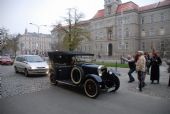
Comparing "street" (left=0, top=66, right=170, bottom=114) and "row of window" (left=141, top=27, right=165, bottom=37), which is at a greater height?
"row of window" (left=141, top=27, right=165, bottom=37)

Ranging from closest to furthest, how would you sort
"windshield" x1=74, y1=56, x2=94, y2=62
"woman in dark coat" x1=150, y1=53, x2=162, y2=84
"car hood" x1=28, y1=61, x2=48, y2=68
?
1. "windshield" x1=74, y1=56, x2=94, y2=62
2. "woman in dark coat" x1=150, y1=53, x2=162, y2=84
3. "car hood" x1=28, y1=61, x2=48, y2=68

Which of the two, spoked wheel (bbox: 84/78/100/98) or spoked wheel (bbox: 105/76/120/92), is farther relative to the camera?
spoked wheel (bbox: 105/76/120/92)

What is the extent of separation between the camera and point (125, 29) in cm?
5438

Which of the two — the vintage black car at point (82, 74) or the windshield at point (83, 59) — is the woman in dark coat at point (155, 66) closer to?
the vintage black car at point (82, 74)

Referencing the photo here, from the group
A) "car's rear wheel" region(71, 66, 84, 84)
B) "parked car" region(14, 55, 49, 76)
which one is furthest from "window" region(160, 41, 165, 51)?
"car's rear wheel" region(71, 66, 84, 84)

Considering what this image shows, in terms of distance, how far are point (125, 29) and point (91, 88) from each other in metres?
49.3

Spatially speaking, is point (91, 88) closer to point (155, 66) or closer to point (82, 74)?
point (82, 74)

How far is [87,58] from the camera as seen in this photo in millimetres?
9125

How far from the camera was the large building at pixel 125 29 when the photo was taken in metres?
45.9

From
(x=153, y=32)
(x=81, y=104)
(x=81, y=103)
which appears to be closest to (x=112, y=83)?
(x=81, y=103)

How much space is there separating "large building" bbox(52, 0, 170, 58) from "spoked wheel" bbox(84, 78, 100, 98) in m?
37.6

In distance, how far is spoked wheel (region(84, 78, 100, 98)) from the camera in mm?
7191

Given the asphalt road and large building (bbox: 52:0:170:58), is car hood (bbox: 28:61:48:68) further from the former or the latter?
large building (bbox: 52:0:170:58)

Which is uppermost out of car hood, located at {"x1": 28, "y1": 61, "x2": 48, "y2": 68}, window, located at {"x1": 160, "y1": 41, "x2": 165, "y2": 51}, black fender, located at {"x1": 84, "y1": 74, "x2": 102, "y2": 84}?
window, located at {"x1": 160, "y1": 41, "x2": 165, "y2": 51}
